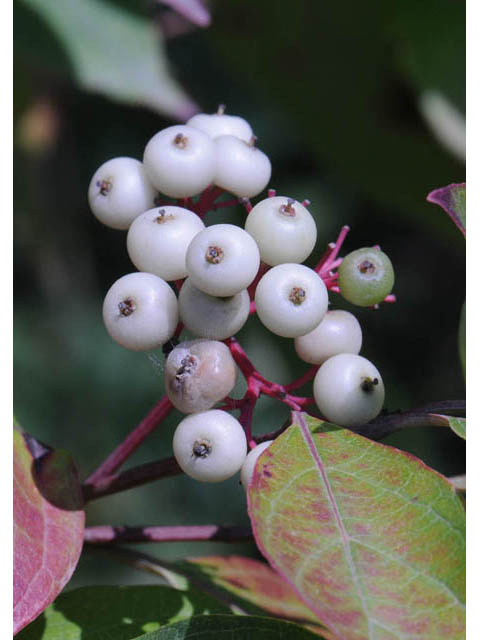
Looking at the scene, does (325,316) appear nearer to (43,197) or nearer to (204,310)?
(204,310)

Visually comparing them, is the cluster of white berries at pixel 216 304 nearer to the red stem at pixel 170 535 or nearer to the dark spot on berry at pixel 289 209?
the dark spot on berry at pixel 289 209

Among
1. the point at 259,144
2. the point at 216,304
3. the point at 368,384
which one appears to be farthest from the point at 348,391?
the point at 259,144

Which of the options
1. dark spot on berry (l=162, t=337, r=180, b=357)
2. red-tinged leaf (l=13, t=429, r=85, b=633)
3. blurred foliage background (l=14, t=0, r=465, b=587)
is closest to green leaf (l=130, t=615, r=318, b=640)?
red-tinged leaf (l=13, t=429, r=85, b=633)

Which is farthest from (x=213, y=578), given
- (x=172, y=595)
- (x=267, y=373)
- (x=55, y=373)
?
(x=55, y=373)

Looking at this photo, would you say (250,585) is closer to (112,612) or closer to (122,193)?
(112,612)

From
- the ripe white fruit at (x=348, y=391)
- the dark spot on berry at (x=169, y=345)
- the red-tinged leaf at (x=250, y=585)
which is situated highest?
the dark spot on berry at (x=169, y=345)

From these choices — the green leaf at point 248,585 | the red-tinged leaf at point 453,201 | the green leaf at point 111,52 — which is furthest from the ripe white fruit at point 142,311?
the green leaf at point 111,52
